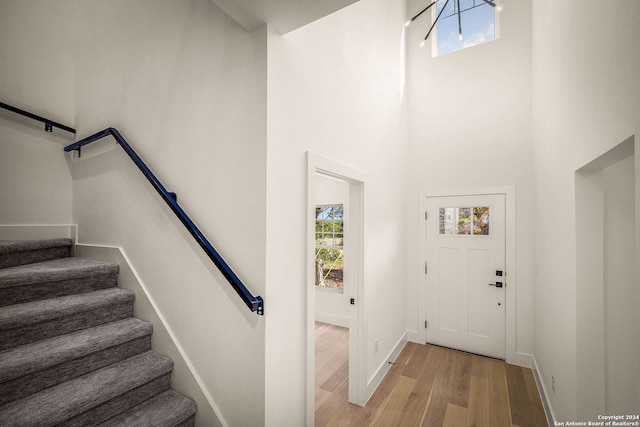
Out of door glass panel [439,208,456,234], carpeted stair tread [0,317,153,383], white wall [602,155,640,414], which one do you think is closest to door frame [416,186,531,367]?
door glass panel [439,208,456,234]

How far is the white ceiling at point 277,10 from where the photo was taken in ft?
4.42

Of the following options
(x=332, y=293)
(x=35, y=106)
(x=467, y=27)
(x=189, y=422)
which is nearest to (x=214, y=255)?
(x=189, y=422)

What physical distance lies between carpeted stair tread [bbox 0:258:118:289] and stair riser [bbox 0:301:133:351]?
1.03 ft

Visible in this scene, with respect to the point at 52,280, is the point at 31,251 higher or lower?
higher

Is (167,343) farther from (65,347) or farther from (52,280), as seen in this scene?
(52,280)

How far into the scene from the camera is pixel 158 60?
2006 millimetres

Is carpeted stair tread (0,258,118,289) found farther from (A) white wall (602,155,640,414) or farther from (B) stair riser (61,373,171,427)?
(A) white wall (602,155,640,414)

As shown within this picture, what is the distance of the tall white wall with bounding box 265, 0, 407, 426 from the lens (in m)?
1.59

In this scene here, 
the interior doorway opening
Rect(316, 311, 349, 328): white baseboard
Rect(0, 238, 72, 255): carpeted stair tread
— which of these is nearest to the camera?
the interior doorway opening

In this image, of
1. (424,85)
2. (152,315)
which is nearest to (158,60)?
(152,315)

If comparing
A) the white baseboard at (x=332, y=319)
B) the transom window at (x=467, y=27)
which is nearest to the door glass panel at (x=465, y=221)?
the white baseboard at (x=332, y=319)

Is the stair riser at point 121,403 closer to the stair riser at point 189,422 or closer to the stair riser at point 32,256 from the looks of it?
the stair riser at point 189,422

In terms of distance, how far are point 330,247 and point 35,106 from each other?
153 inches

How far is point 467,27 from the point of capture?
13.4 ft
